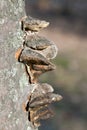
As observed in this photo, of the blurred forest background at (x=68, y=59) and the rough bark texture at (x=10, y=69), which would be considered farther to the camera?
the blurred forest background at (x=68, y=59)

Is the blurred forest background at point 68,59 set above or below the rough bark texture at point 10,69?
below

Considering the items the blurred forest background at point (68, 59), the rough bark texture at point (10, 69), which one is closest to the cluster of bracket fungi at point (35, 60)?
the rough bark texture at point (10, 69)

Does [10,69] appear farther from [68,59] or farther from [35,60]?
[68,59]

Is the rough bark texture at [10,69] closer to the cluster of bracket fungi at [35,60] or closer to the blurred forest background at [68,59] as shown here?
the cluster of bracket fungi at [35,60]

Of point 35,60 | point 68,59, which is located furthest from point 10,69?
point 68,59

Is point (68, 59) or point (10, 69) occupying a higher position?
point (10, 69)
